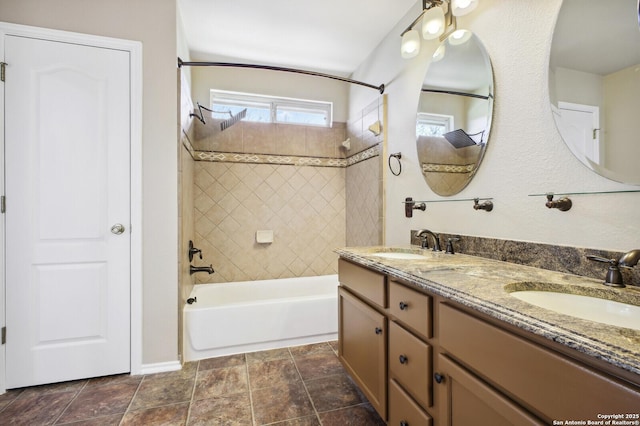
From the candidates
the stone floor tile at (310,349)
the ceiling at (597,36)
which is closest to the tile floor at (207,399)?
the stone floor tile at (310,349)

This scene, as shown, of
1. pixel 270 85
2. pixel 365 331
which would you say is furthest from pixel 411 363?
pixel 270 85

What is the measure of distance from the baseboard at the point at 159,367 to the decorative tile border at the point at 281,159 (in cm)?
184

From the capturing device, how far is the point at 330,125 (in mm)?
3367

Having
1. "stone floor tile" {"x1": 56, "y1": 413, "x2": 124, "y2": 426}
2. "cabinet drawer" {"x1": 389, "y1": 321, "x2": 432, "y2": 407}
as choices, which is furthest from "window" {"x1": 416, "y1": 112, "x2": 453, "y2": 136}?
"stone floor tile" {"x1": 56, "y1": 413, "x2": 124, "y2": 426}

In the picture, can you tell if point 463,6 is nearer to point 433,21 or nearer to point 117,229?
point 433,21

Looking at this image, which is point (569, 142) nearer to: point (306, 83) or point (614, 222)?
point (614, 222)

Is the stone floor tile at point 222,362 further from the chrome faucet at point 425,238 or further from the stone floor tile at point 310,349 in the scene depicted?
the chrome faucet at point 425,238

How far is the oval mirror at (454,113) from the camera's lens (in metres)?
1.53

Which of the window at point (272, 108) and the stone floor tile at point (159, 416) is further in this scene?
the window at point (272, 108)

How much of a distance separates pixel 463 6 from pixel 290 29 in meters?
1.50

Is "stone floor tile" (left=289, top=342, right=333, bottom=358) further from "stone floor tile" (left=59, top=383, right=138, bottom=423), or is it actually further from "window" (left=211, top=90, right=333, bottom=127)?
"window" (left=211, top=90, right=333, bottom=127)

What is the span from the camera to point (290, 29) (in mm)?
2488

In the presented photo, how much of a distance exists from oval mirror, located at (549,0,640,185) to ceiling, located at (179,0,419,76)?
140 centimetres

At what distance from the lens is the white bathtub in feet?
7.07
